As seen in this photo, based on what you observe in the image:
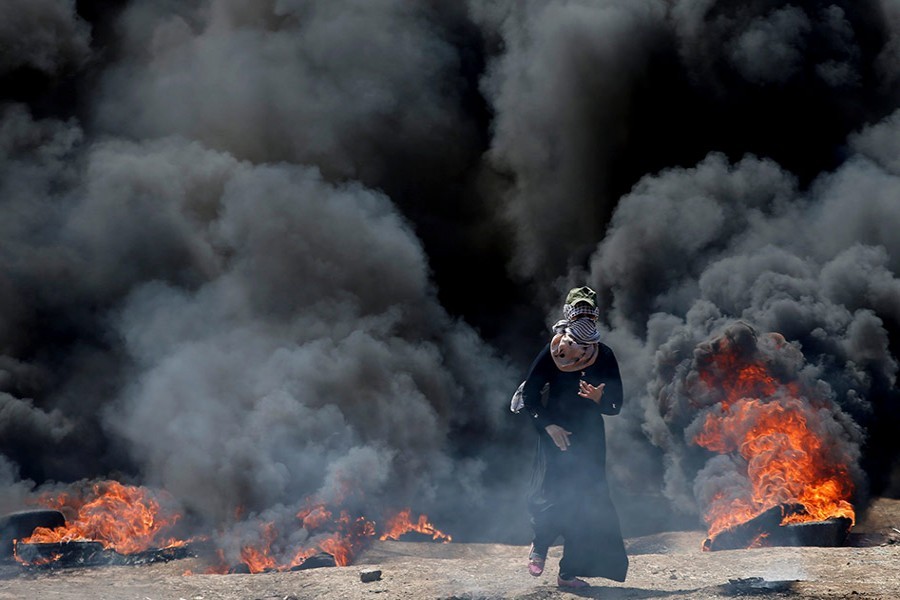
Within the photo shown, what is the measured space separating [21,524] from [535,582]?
31.2ft

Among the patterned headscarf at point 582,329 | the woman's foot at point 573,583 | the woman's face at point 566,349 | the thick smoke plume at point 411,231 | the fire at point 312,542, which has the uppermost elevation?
the thick smoke plume at point 411,231

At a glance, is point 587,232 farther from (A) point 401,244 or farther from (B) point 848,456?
(B) point 848,456

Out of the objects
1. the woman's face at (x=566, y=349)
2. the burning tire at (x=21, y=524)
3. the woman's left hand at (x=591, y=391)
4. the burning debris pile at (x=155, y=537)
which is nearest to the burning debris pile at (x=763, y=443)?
the burning debris pile at (x=155, y=537)

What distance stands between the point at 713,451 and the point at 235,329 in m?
10.2

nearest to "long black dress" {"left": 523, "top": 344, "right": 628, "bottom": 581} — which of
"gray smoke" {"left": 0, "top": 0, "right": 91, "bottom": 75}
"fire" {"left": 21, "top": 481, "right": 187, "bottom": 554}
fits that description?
"fire" {"left": 21, "top": 481, "right": 187, "bottom": 554}

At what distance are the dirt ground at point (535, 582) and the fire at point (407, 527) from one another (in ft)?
17.1

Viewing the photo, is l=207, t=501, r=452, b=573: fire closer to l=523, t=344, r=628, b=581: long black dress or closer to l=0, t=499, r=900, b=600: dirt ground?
l=0, t=499, r=900, b=600: dirt ground

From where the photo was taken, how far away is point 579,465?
8.82 m

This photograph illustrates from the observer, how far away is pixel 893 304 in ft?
66.4

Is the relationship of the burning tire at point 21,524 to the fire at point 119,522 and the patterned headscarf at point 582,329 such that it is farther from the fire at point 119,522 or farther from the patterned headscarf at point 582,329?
→ the patterned headscarf at point 582,329

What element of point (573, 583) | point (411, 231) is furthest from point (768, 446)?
point (411, 231)

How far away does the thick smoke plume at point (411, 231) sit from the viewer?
1875cm

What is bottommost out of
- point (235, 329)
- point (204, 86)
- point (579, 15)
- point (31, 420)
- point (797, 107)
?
point (31, 420)

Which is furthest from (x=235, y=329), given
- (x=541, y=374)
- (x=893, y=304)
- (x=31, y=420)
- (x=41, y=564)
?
(x=893, y=304)
